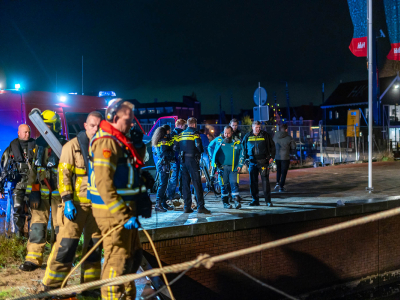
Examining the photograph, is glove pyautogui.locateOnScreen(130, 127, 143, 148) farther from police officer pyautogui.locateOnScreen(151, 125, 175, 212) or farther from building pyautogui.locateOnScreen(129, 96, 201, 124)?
building pyautogui.locateOnScreen(129, 96, 201, 124)

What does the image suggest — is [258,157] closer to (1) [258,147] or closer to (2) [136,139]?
(1) [258,147]

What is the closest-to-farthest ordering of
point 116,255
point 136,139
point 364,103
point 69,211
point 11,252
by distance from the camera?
point 116,255 → point 136,139 → point 69,211 → point 11,252 → point 364,103

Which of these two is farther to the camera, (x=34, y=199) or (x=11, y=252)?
(x=11, y=252)

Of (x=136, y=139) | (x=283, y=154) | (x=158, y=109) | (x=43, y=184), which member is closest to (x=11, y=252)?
(x=43, y=184)

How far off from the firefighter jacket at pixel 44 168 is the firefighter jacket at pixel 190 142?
2534 millimetres

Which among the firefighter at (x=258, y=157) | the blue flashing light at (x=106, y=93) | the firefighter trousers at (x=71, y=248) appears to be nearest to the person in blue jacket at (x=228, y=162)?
the firefighter at (x=258, y=157)

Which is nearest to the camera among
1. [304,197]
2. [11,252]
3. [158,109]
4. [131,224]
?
[131,224]

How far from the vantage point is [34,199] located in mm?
5168

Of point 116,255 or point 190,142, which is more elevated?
point 190,142

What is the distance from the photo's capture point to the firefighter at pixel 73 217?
4.07 metres

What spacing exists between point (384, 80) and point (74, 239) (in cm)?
5011

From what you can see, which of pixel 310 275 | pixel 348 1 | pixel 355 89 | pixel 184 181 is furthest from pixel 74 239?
pixel 355 89

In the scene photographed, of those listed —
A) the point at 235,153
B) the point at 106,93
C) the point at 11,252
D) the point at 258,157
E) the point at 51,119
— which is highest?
the point at 106,93

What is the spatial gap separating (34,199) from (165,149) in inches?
117
